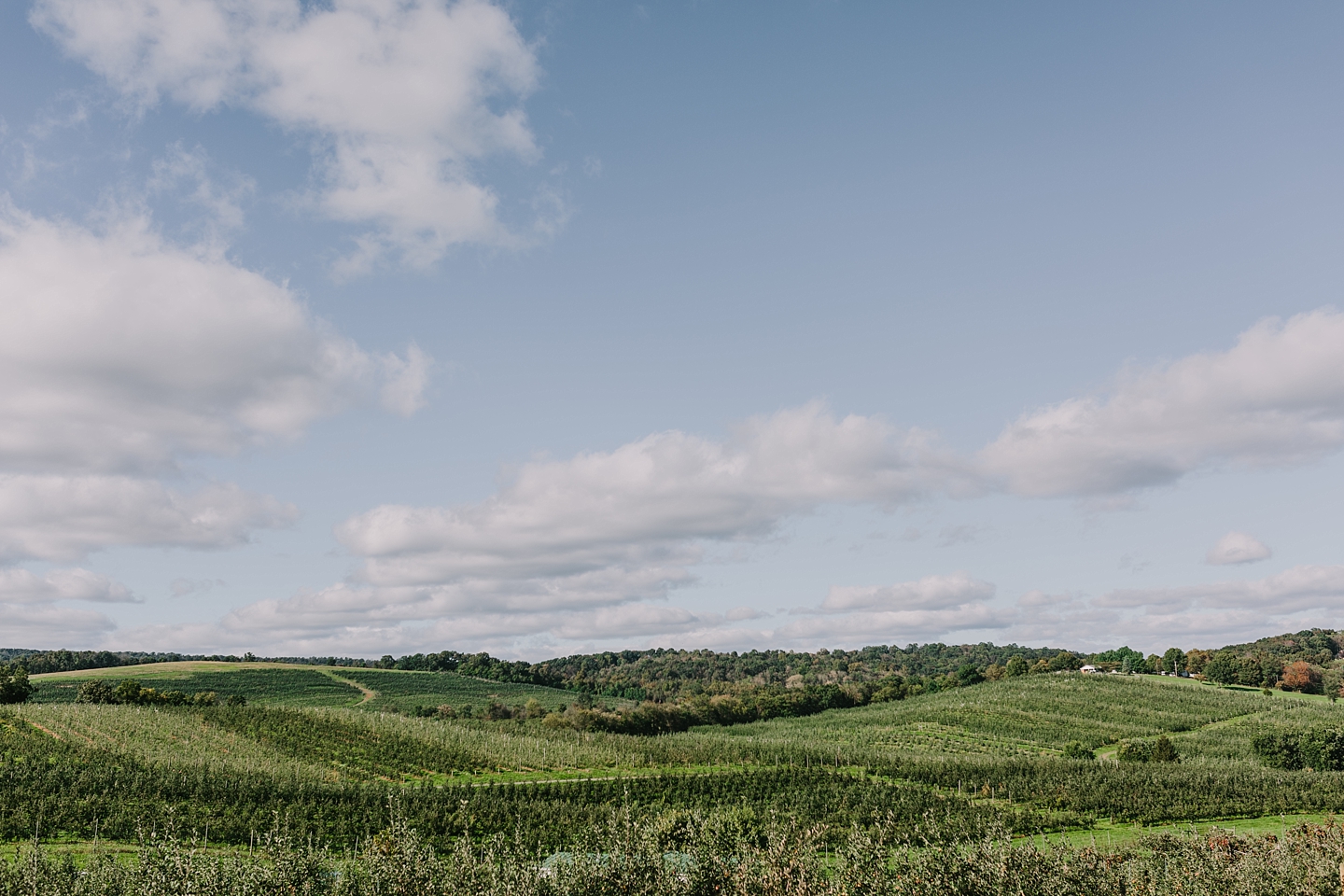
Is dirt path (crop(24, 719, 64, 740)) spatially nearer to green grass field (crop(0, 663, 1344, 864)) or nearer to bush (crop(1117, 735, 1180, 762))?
green grass field (crop(0, 663, 1344, 864))

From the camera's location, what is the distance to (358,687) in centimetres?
16338

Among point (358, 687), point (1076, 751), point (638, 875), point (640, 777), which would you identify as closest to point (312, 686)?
point (358, 687)

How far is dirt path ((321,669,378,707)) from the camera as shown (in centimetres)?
14838

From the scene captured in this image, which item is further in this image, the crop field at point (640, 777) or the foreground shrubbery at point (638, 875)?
the crop field at point (640, 777)

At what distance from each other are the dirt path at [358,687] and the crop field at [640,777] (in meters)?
38.2

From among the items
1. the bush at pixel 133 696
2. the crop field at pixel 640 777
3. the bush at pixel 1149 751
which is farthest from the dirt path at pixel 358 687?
the bush at pixel 1149 751

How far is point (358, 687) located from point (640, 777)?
120 m

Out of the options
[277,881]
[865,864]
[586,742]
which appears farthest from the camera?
[586,742]

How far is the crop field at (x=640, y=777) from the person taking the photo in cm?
3991

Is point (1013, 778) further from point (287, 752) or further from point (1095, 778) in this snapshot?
point (287, 752)

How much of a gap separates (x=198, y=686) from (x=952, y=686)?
14303cm

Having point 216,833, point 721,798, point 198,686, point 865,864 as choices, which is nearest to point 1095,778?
point 721,798

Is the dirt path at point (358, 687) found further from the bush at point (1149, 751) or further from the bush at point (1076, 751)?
the bush at point (1149, 751)

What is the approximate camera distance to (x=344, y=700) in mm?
144125
